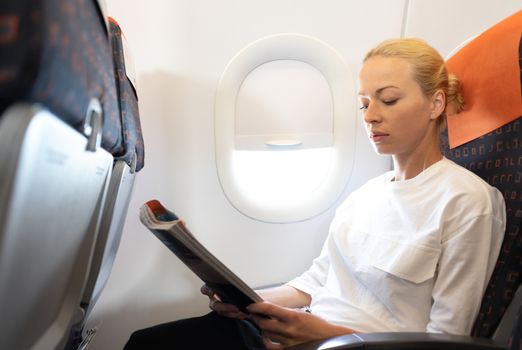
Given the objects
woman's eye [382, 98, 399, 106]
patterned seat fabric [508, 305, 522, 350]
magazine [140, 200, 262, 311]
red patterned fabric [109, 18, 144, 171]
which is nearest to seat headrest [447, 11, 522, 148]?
woman's eye [382, 98, 399, 106]

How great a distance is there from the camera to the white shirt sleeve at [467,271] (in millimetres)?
913

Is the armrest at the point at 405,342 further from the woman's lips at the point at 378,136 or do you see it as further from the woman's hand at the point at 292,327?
the woman's lips at the point at 378,136

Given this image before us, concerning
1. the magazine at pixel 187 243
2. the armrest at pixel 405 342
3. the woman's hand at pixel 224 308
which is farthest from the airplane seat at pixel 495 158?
the woman's hand at pixel 224 308

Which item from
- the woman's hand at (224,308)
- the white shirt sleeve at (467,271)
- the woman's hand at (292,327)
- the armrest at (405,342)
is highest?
the white shirt sleeve at (467,271)

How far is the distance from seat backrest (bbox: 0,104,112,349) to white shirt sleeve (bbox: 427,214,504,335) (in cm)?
82

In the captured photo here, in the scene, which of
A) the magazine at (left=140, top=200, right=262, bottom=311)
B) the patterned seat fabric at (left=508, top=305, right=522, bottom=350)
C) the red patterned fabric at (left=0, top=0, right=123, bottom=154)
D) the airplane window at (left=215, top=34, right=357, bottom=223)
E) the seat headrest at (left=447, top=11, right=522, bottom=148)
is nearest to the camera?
the red patterned fabric at (left=0, top=0, right=123, bottom=154)

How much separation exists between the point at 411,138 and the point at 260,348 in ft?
2.52

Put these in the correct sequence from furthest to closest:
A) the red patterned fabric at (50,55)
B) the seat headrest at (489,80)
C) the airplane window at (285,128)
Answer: the airplane window at (285,128) → the seat headrest at (489,80) → the red patterned fabric at (50,55)

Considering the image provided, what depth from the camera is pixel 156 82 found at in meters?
1.45

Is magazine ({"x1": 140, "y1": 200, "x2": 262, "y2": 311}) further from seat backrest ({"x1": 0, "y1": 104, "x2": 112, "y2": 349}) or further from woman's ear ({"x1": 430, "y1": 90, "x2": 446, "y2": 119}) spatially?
woman's ear ({"x1": 430, "y1": 90, "x2": 446, "y2": 119})

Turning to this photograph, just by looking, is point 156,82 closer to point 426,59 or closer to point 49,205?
point 426,59

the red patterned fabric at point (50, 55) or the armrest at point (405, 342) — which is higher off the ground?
the red patterned fabric at point (50, 55)

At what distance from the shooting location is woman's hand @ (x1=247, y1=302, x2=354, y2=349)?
0.99 m

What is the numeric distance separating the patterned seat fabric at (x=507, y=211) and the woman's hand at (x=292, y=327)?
35 centimetres
